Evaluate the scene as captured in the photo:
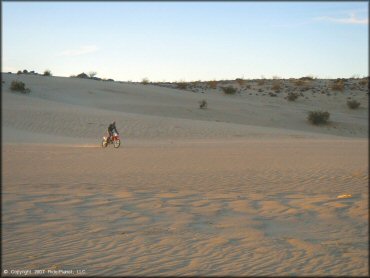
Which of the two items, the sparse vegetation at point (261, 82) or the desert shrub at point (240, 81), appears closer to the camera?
the sparse vegetation at point (261, 82)

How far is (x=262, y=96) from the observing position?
163 ft

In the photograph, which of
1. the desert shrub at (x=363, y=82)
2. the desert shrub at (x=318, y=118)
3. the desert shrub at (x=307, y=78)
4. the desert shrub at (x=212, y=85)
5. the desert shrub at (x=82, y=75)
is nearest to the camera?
the desert shrub at (x=318, y=118)

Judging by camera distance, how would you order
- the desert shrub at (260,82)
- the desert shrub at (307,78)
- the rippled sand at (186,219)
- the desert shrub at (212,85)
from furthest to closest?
the desert shrub at (307,78) → the desert shrub at (260,82) → the desert shrub at (212,85) → the rippled sand at (186,219)

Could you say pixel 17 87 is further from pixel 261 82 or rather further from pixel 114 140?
pixel 261 82

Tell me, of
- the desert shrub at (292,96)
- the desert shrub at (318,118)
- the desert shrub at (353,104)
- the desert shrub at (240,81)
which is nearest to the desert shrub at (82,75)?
the desert shrub at (240,81)

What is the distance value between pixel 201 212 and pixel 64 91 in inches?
1475

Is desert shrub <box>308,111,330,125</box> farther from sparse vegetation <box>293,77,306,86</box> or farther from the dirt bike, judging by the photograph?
sparse vegetation <box>293,77,306,86</box>

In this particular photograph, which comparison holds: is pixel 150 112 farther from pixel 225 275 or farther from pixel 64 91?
pixel 225 275

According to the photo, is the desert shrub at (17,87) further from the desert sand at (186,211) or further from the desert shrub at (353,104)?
the desert shrub at (353,104)

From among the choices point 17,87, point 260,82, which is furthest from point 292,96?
point 17,87

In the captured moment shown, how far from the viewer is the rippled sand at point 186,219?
4.91m

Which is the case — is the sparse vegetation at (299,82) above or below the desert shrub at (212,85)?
above

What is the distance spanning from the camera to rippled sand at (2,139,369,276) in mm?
4910

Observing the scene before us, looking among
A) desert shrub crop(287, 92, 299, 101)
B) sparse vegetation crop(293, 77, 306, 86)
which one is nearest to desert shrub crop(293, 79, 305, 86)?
sparse vegetation crop(293, 77, 306, 86)
